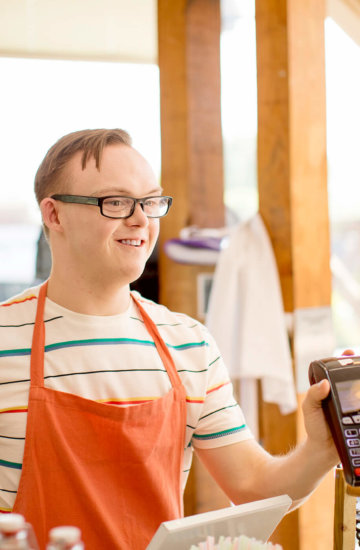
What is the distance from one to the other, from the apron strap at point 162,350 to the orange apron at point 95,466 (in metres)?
0.04

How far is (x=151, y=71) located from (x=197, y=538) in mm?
2307

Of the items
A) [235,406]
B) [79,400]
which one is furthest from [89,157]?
[235,406]

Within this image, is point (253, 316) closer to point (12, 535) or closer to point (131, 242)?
point (131, 242)

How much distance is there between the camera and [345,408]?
1.02 m

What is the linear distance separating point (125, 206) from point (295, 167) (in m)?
1.11

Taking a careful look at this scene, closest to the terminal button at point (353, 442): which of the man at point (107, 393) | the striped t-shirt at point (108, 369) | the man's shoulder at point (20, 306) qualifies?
the man at point (107, 393)

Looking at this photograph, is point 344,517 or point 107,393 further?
point 107,393

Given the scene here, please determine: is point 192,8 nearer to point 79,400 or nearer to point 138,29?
point 138,29

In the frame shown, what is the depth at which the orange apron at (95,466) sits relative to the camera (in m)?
1.16

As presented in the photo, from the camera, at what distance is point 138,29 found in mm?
2846

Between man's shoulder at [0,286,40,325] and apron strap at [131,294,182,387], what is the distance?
0.70ft

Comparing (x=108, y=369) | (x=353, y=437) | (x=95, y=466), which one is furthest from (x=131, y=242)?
(x=353, y=437)

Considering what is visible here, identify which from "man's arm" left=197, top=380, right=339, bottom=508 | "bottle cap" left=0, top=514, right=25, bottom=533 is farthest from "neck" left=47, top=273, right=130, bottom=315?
"bottle cap" left=0, top=514, right=25, bottom=533

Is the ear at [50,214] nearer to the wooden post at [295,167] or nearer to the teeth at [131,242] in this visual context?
the teeth at [131,242]
